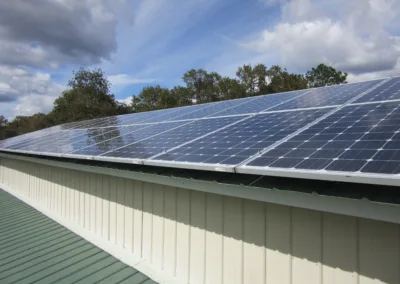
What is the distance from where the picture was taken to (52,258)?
5.98 meters

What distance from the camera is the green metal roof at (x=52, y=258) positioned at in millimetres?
5094

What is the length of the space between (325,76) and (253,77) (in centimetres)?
1085

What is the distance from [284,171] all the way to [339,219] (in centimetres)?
69

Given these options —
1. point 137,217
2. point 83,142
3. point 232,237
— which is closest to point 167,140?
point 137,217

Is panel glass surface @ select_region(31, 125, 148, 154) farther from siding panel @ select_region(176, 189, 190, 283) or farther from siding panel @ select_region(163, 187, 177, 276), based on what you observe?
siding panel @ select_region(176, 189, 190, 283)

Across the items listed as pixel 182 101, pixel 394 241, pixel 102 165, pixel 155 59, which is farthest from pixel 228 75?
pixel 394 241

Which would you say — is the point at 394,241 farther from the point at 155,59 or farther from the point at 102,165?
the point at 155,59

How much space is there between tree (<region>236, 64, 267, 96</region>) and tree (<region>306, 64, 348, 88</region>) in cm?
734

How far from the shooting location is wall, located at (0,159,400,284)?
2.64 metres

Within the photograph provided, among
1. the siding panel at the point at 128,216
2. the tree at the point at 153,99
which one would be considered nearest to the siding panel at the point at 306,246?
the siding panel at the point at 128,216

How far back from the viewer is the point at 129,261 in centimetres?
539

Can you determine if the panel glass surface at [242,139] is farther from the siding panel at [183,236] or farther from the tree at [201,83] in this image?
the tree at [201,83]

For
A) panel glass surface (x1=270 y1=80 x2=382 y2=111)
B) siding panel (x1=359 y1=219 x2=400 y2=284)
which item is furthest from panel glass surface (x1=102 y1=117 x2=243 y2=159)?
siding panel (x1=359 y1=219 x2=400 y2=284)

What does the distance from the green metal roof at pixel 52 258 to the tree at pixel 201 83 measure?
45.2m
